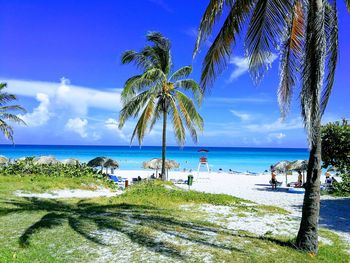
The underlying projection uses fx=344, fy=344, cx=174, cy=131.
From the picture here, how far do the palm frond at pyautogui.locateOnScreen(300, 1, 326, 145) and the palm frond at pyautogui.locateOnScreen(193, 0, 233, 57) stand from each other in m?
2.50

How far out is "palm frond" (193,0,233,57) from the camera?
8.16m

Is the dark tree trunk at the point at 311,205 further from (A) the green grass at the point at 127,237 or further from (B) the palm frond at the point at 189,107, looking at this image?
(B) the palm frond at the point at 189,107

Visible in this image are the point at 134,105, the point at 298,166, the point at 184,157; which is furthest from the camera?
the point at 184,157

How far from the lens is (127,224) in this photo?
30.7ft

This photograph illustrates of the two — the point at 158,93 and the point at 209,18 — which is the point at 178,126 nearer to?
the point at 158,93

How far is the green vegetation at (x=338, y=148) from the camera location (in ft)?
66.3

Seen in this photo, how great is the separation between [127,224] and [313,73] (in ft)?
20.0

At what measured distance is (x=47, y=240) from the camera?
7.83 meters

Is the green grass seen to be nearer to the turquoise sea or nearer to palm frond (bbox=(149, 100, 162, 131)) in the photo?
palm frond (bbox=(149, 100, 162, 131))

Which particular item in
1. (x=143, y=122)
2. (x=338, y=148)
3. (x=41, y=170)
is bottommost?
(x=41, y=170)

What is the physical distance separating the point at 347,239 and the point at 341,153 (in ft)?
40.3

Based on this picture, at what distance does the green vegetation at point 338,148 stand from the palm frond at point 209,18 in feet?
48.5

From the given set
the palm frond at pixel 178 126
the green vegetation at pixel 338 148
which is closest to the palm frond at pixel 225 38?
the palm frond at pixel 178 126

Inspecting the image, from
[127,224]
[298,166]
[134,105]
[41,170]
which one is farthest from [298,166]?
[127,224]
